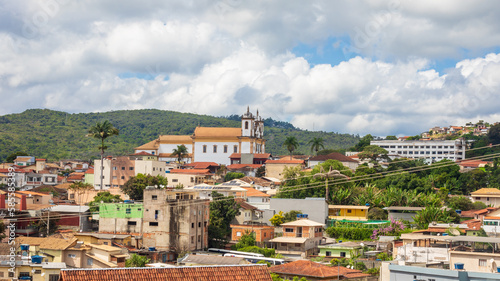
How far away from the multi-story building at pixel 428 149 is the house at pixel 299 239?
75.5 m

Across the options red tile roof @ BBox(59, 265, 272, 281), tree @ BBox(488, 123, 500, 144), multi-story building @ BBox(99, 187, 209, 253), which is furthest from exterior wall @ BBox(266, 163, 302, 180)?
red tile roof @ BBox(59, 265, 272, 281)

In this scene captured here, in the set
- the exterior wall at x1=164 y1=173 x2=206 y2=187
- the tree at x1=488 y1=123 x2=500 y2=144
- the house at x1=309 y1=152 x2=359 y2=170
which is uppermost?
the tree at x1=488 y1=123 x2=500 y2=144

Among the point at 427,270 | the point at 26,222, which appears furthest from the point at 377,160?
the point at 427,270

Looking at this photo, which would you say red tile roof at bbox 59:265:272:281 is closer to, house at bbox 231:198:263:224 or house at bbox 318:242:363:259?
house at bbox 318:242:363:259

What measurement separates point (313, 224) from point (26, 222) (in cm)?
2369

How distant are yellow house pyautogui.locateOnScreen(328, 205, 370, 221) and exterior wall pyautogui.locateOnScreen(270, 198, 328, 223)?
7.79 feet

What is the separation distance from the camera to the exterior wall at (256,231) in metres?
51.5

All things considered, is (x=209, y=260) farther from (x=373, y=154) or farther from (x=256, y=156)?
(x=256, y=156)

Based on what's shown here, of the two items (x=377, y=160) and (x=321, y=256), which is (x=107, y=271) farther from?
(x=377, y=160)

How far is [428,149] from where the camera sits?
428 feet

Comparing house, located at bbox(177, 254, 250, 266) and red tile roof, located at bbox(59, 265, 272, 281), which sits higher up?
red tile roof, located at bbox(59, 265, 272, 281)

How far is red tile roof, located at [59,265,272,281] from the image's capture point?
18.9 m

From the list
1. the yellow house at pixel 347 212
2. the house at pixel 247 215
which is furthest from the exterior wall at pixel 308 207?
the yellow house at pixel 347 212

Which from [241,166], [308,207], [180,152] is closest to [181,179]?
[241,166]
